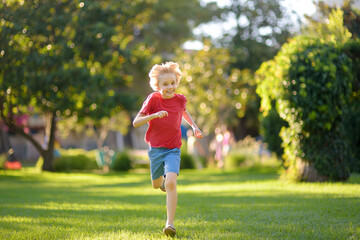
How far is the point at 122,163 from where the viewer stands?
21438 mm

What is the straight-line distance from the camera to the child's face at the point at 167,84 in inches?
203

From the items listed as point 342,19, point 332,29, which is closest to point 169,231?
point 342,19

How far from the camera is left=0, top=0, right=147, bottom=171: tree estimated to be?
15.6 meters

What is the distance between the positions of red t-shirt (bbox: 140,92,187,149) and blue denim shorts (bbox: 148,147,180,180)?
6 cm

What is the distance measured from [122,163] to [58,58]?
634cm

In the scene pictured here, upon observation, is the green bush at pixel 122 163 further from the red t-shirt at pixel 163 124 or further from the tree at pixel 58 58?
the red t-shirt at pixel 163 124

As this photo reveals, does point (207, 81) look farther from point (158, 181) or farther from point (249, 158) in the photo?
point (158, 181)

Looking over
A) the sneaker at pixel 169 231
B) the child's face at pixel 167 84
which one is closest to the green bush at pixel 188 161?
the child's face at pixel 167 84

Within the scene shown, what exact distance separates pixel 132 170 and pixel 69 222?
16.7 m

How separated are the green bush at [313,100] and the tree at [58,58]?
9281 millimetres

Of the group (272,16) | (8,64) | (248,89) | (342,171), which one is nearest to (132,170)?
(248,89)

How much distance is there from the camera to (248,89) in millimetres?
22688

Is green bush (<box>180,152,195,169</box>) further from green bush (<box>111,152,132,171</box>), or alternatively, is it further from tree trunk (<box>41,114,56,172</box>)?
tree trunk (<box>41,114,56,172</box>)

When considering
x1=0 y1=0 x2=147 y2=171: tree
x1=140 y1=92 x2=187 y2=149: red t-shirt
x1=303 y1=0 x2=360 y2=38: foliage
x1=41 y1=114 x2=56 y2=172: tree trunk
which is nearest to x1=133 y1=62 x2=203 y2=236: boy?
x1=140 y1=92 x2=187 y2=149: red t-shirt
